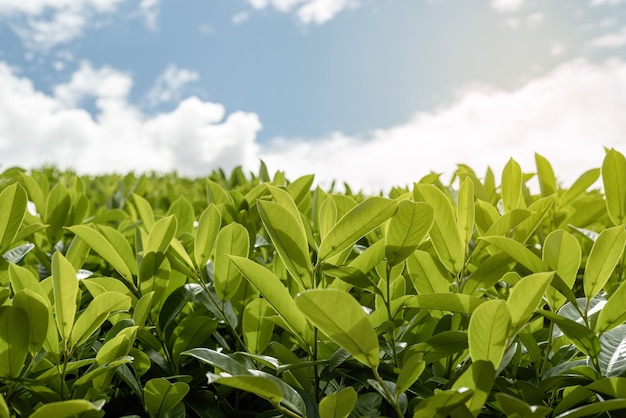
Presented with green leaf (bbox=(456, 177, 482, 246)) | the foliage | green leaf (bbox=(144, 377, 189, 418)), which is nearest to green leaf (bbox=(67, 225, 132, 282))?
the foliage

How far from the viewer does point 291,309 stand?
3.75 feet

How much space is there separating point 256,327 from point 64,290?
17.4 inches

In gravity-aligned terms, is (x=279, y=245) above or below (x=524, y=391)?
above

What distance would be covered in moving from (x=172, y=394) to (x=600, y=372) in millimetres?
849

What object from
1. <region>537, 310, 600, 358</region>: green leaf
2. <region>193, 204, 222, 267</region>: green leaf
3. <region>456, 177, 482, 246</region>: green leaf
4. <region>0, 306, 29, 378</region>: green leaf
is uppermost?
<region>193, 204, 222, 267</region>: green leaf

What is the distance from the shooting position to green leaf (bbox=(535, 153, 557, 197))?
87.0 inches

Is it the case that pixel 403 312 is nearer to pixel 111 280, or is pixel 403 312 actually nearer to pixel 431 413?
pixel 431 413

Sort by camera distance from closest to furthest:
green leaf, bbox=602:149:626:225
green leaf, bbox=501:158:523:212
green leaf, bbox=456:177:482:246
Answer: green leaf, bbox=456:177:482:246 → green leaf, bbox=602:149:626:225 → green leaf, bbox=501:158:523:212

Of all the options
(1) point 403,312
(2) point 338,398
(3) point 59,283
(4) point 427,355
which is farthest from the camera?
(1) point 403,312

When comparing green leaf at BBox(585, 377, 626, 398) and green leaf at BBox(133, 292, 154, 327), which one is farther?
green leaf at BBox(133, 292, 154, 327)

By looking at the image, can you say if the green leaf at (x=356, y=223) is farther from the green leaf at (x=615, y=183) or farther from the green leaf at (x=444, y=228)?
the green leaf at (x=615, y=183)

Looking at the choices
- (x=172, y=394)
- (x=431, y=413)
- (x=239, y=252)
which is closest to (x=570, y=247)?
(x=431, y=413)

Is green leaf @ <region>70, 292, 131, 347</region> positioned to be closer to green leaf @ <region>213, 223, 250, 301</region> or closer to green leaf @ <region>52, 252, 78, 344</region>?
green leaf @ <region>52, 252, 78, 344</region>

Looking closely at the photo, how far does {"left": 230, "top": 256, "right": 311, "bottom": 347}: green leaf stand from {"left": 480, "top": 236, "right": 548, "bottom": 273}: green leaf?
440mm
